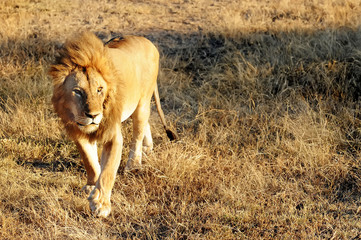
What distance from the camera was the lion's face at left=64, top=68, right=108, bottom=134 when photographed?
2.62m

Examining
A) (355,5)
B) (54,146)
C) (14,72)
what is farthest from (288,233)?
(355,5)

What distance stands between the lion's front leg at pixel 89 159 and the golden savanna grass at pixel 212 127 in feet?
0.57

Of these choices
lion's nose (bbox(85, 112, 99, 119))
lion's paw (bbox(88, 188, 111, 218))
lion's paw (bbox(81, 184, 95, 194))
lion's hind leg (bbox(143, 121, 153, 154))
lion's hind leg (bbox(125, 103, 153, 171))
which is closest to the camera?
lion's nose (bbox(85, 112, 99, 119))

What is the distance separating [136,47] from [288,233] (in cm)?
188

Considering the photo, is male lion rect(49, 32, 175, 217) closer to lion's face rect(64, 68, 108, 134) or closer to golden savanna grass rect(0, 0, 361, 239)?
lion's face rect(64, 68, 108, 134)

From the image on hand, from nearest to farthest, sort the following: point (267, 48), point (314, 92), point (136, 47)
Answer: point (136, 47) < point (314, 92) < point (267, 48)

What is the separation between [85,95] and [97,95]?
8cm

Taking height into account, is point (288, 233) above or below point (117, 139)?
below

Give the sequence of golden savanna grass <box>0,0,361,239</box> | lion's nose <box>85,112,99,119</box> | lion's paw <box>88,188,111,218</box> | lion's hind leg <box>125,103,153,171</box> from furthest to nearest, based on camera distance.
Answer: lion's hind leg <box>125,103,153,171</box>, golden savanna grass <box>0,0,361,239</box>, lion's paw <box>88,188,111,218</box>, lion's nose <box>85,112,99,119</box>

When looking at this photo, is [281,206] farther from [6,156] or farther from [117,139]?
[6,156]

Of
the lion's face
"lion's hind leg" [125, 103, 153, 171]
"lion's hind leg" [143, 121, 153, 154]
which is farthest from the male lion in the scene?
"lion's hind leg" [143, 121, 153, 154]

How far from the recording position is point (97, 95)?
269cm

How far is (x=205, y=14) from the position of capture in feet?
24.0

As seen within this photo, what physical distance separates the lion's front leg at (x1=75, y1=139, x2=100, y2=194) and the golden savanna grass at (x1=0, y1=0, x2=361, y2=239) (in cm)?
17
